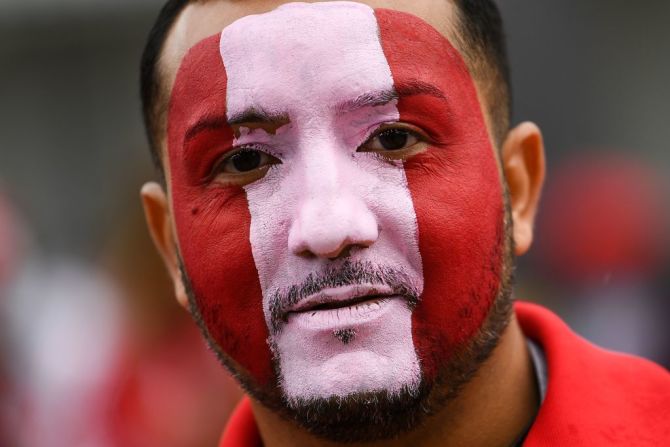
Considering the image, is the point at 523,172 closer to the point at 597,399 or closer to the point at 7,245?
the point at 597,399

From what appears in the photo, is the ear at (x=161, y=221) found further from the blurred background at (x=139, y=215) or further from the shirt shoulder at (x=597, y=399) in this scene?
the blurred background at (x=139, y=215)

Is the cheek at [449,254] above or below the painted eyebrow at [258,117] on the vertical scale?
below

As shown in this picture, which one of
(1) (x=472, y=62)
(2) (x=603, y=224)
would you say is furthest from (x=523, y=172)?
(2) (x=603, y=224)

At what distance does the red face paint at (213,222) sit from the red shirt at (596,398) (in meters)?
0.71

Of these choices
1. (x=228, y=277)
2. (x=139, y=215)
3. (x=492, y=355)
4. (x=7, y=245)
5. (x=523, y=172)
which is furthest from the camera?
(x=7, y=245)

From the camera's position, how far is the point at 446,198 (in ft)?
8.52

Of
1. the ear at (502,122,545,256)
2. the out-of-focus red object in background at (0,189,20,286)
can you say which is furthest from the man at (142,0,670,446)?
the out-of-focus red object in background at (0,189,20,286)

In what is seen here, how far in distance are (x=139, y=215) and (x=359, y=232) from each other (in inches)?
114

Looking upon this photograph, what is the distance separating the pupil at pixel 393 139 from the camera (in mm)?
2584

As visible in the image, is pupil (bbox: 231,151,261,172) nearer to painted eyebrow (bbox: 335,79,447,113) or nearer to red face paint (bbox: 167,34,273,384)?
red face paint (bbox: 167,34,273,384)

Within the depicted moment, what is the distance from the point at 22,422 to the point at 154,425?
99cm

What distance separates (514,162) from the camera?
2975 millimetres

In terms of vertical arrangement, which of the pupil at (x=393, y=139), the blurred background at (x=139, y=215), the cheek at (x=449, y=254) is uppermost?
the pupil at (x=393, y=139)

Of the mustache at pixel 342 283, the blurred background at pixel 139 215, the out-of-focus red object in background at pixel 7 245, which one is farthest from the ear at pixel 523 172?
the out-of-focus red object in background at pixel 7 245
